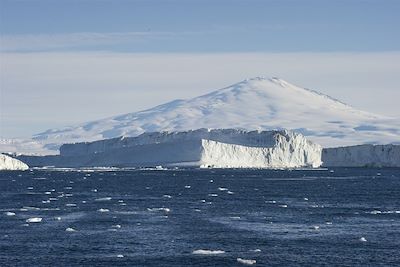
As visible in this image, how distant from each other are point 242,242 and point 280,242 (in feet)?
7.28

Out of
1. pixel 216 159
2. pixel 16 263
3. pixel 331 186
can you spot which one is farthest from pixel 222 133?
pixel 16 263

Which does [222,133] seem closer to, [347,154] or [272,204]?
[347,154]

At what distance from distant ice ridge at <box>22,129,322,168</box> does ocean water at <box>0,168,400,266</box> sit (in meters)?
58.4

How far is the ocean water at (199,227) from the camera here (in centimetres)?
4594

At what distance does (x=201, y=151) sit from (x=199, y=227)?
315ft

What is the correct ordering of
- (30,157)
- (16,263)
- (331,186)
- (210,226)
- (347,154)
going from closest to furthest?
(16,263) → (210,226) → (331,186) → (347,154) → (30,157)

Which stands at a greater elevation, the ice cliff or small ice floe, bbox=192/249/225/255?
the ice cliff

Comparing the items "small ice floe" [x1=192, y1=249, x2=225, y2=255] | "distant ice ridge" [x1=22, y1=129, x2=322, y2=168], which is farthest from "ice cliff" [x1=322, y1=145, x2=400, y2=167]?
"small ice floe" [x1=192, y1=249, x2=225, y2=255]

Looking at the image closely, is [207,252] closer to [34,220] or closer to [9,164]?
[34,220]

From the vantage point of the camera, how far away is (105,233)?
2157 inches

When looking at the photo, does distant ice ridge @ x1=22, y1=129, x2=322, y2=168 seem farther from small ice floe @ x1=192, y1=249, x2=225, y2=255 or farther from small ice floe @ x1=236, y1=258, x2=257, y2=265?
small ice floe @ x1=236, y1=258, x2=257, y2=265

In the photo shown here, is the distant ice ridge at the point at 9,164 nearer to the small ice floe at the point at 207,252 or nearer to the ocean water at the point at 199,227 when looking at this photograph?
the ocean water at the point at 199,227

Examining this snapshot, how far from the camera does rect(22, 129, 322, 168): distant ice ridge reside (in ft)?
509

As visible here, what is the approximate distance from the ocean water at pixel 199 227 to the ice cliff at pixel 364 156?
5806 cm
